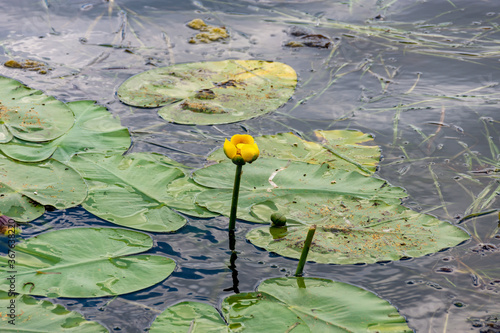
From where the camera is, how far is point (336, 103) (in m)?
2.78

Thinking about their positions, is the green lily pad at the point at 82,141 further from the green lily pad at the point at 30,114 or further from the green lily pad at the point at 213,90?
the green lily pad at the point at 213,90

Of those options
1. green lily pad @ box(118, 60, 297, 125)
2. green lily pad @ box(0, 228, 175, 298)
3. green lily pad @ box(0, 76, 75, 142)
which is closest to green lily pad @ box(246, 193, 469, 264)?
green lily pad @ box(0, 228, 175, 298)

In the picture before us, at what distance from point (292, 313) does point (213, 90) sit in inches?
63.7

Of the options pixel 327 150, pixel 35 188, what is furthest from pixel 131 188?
pixel 327 150

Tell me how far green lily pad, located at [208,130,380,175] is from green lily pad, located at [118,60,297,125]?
1.06ft

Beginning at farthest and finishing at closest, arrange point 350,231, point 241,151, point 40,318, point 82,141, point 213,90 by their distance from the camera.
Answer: point 213,90
point 82,141
point 350,231
point 241,151
point 40,318

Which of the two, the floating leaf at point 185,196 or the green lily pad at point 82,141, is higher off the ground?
the green lily pad at point 82,141

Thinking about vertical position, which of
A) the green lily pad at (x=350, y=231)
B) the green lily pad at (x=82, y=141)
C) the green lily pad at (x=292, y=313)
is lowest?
the green lily pad at (x=292, y=313)

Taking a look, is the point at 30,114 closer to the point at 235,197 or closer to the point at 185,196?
the point at 185,196

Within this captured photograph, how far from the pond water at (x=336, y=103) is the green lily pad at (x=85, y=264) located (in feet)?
0.14

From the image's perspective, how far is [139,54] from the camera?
10.6ft

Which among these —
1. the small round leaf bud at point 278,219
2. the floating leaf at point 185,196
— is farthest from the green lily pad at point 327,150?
the small round leaf bud at point 278,219

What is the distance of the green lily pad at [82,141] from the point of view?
2109 millimetres

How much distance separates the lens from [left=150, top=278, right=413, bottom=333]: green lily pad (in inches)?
54.6
